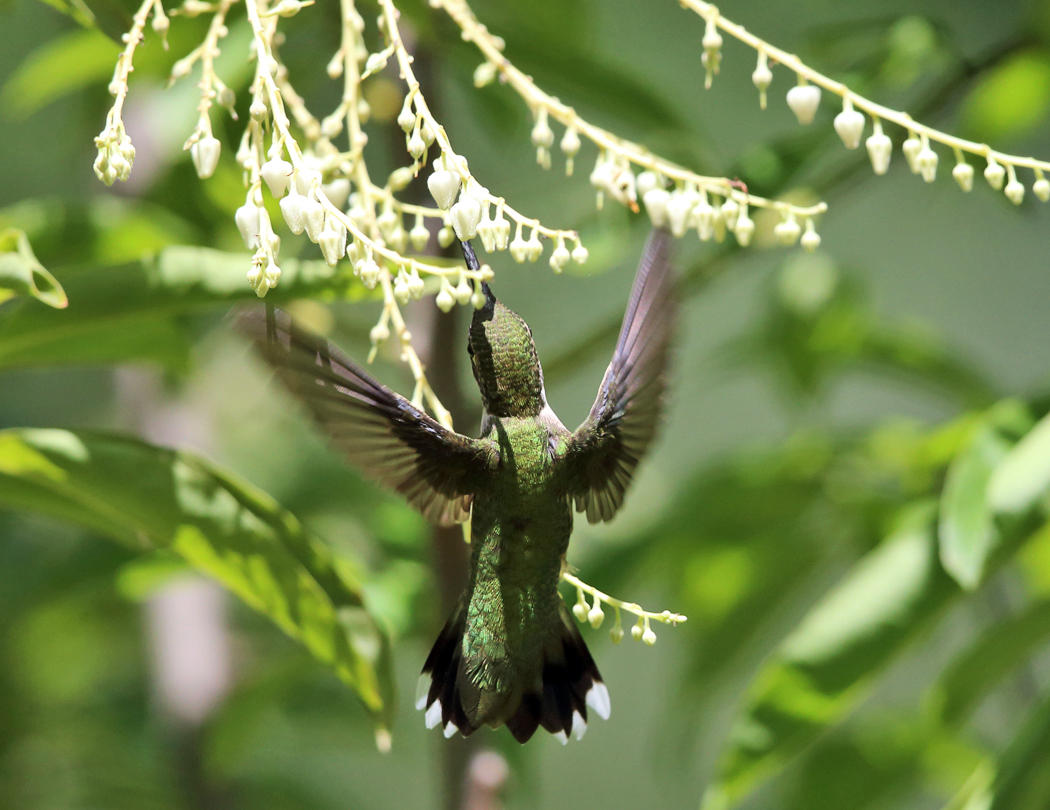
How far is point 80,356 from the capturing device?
65 cm

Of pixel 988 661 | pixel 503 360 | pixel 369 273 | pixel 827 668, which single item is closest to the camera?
pixel 369 273

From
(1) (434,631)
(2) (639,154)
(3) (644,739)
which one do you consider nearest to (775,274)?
(1) (434,631)

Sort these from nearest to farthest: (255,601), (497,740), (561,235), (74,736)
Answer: (561,235)
(255,601)
(497,740)
(74,736)

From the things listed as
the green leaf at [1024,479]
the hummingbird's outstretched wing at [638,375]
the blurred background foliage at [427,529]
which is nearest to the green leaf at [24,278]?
the blurred background foliage at [427,529]

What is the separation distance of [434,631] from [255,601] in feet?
0.83

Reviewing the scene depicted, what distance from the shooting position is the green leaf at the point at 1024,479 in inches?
23.7

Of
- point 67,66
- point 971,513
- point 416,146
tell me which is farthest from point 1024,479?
point 67,66

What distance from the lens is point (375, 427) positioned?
52cm

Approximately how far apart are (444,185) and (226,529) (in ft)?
0.68

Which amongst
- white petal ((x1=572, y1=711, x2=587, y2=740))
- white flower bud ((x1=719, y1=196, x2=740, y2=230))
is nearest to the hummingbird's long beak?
white flower bud ((x1=719, y1=196, x2=740, y2=230))

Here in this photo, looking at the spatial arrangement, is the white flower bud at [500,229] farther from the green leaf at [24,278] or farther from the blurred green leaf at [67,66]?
the blurred green leaf at [67,66]

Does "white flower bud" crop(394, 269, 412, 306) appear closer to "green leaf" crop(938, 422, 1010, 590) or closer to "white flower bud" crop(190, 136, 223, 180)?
"white flower bud" crop(190, 136, 223, 180)

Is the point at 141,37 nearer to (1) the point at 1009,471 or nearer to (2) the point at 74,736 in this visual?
(1) the point at 1009,471

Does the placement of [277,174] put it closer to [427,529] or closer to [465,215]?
[465,215]
